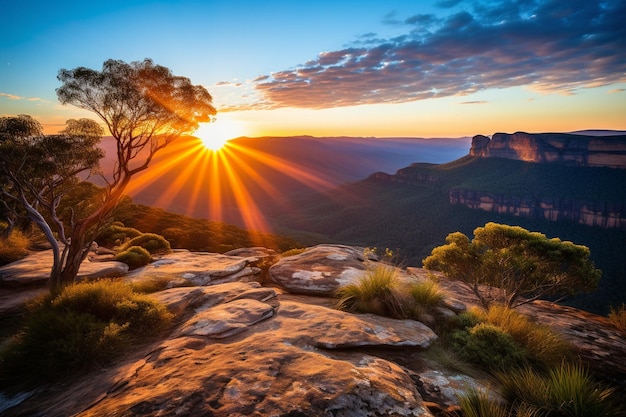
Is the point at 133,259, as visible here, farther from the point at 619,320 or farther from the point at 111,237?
the point at 619,320

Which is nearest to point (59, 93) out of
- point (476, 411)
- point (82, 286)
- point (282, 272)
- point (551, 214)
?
point (82, 286)

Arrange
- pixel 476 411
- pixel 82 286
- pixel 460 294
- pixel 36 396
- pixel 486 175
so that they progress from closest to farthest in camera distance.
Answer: pixel 476 411
pixel 36 396
pixel 82 286
pixel 460 294
pixel 486 175

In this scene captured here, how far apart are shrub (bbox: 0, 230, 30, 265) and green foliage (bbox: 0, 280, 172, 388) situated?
1107cm

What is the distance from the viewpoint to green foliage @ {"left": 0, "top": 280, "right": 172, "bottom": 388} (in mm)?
5207

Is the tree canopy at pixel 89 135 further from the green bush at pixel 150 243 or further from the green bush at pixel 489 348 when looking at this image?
the green bush at pixel 489 348

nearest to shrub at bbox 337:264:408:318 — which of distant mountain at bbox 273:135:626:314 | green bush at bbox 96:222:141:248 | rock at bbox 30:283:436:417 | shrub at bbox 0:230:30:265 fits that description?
rock at bbox 30:283:436:417

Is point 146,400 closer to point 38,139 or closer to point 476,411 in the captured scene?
point 476,411

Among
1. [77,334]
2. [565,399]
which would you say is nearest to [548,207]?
[565,399]

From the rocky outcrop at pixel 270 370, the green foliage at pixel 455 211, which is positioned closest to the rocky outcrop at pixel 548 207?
the green foliage at pixel 455 211

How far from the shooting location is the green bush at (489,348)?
620 centimetres

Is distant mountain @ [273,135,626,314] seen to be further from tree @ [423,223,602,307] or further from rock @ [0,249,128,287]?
rock @ [0,249,128,287]

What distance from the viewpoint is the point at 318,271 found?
35.8 ft

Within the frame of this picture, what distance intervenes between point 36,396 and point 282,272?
23.5 feet

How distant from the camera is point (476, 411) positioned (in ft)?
13.0
